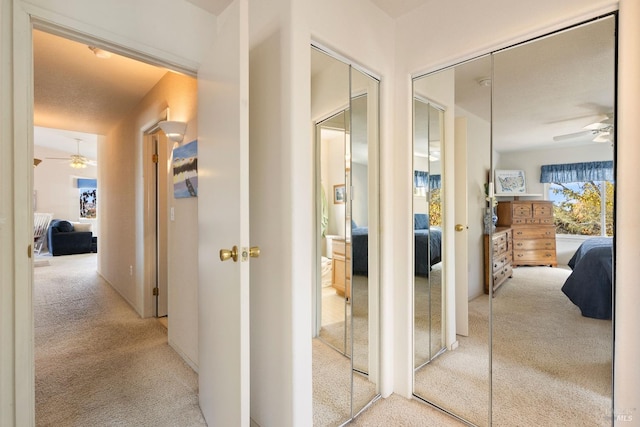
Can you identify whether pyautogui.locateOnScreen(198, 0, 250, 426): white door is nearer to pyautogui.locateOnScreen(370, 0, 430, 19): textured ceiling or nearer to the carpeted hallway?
the carpeted hallway

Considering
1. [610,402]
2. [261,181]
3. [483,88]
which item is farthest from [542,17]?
[610,402]

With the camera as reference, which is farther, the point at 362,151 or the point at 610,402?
the point at 362,151

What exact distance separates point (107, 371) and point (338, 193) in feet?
7.17

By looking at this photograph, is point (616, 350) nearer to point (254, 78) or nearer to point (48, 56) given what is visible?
point (254, 78)

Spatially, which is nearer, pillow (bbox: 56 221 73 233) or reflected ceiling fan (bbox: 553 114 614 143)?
Answer: reflected ceiling fan (bbox: 553 114 614 143)

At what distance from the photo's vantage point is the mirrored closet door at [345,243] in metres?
1.62

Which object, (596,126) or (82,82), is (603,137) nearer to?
(596,126)

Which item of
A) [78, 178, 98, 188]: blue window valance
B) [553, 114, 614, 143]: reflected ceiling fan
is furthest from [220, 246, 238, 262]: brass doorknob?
[78, 178, 98, 188]: blue window valance

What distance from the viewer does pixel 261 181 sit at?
58.7 inches

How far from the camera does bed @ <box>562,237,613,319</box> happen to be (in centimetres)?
122

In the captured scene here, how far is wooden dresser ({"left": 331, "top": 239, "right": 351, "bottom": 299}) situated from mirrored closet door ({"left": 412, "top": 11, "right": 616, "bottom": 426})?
0.47m

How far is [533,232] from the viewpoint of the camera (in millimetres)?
1563

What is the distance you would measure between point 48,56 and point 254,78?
217 cm

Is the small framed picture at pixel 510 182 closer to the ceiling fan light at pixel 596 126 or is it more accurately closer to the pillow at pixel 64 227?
the ceiling fan light at pixel 596 126
